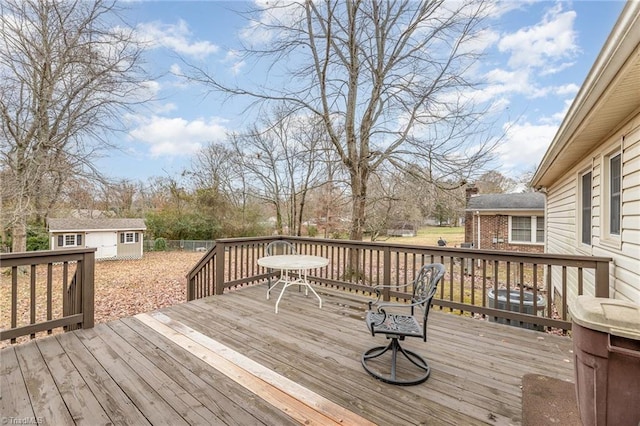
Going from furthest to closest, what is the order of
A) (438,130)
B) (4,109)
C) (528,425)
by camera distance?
(4,109), (438,130), (528,425)

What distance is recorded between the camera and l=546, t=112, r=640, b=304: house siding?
102 inches

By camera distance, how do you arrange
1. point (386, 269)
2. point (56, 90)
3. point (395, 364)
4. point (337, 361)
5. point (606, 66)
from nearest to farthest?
1. point (606, 66)
2. point (395, 364)
3. point (337, 361)
4. point (386, 269)
5. point (56, 90)

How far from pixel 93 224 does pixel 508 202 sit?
65.8 feet

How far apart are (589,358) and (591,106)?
2.08m

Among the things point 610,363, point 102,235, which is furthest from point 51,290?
point 102,235

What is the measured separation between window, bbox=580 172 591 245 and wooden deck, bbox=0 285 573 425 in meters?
2.31

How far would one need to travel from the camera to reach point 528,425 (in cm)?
177

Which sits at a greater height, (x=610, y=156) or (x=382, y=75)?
(x=382, y=75)

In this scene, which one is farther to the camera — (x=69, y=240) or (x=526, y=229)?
(x=69, y=240)

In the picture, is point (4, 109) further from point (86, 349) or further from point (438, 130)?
point (438, 130)

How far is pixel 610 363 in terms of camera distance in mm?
1457

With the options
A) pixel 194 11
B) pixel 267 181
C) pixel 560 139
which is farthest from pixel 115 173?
pixel 560 139

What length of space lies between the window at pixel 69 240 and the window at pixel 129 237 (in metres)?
1.85

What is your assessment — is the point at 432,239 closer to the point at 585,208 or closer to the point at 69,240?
the point at 585,208
